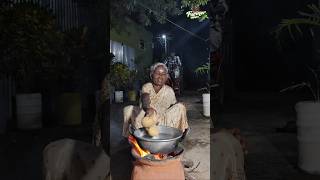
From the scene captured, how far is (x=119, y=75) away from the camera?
11.6 ft

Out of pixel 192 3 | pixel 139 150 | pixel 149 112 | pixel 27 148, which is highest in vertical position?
pixel 192 3

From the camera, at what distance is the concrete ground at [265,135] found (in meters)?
5.62

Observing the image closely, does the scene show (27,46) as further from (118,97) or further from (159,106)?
(159,106)

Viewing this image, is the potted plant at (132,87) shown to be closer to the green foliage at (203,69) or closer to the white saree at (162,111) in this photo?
the white saree at (162,111)

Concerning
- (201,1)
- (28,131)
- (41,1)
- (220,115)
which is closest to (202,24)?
(201,1)

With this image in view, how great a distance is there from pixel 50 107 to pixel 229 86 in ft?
27.5

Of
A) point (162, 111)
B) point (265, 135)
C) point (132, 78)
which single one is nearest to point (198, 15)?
point (132, 78)

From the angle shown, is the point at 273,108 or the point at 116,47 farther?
the point at 273,108

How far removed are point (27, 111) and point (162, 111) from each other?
5505 mm

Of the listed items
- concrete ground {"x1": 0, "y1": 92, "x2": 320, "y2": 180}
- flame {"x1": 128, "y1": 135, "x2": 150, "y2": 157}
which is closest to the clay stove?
flame {"x1": 128, "y1": 135, "x2": 150, "y2": 157}

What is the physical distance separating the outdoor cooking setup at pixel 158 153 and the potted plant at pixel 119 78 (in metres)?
0.35

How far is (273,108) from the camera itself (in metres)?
12.5

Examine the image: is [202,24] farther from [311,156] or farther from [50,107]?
[50,107]

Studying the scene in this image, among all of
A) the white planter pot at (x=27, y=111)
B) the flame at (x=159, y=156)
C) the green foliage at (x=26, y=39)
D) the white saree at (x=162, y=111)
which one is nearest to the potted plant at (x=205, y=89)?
the white saree at (x=162, y=111)
